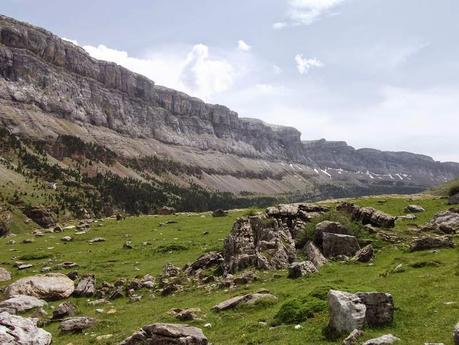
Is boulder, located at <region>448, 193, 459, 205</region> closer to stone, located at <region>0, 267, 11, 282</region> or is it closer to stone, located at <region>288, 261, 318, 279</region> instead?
stone, located at <region>288, 261, 318, 279</region>

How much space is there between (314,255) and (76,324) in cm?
1923

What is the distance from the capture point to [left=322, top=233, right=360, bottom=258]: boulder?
3831cm

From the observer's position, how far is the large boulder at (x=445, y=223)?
43.4 m

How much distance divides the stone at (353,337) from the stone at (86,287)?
24828mm

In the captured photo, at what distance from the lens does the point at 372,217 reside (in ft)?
149

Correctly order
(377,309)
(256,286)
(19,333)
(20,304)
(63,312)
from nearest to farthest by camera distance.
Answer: (377,309) < (19,333) < (63,312) < (256,286) < (20,304)

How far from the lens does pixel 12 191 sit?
170 metres

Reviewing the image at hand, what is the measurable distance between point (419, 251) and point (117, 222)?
54.1 metres

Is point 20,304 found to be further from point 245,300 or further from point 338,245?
point 338,245

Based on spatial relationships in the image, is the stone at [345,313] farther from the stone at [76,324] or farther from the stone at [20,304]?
the stone at [20,304]

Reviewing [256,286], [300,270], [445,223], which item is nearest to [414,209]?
[445,223]

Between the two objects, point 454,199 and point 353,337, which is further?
point 454,199

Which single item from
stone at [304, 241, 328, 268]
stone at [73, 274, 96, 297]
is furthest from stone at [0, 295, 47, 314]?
stone at [304, 241, 328, 268]

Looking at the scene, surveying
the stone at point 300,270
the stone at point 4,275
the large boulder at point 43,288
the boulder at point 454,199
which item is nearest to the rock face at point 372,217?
the stone at point 300,270
